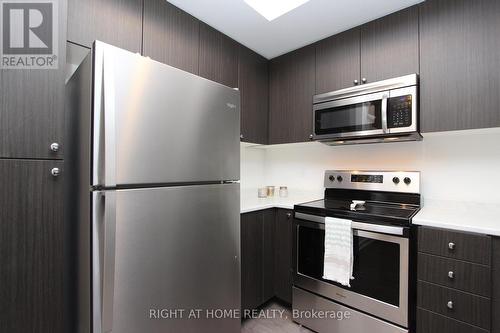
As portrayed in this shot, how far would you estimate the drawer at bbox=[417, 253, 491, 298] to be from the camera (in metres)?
1.16

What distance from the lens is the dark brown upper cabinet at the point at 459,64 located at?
4.50 feet

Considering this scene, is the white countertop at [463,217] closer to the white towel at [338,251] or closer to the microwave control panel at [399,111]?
the white towel at [338,251]

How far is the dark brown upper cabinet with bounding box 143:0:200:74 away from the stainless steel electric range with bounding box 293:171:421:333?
4.50 ft

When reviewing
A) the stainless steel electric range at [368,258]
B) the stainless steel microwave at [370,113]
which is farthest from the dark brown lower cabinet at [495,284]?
the stainless steel microwave at [370,113]

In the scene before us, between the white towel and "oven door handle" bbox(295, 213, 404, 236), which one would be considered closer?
"oven door handle" bbox(295, 213, 404, 236)

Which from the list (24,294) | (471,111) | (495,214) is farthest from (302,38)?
(24,294)

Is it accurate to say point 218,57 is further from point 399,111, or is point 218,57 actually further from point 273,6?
point 399,111

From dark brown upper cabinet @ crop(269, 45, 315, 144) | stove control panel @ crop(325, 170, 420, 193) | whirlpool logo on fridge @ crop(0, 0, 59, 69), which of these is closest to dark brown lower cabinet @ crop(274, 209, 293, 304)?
stove control panel @ crop(325, 170, 420, 193)

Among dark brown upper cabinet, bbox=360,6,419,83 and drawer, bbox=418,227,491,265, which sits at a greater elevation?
dark brown upper cabinet, bbox=360,6,419,83

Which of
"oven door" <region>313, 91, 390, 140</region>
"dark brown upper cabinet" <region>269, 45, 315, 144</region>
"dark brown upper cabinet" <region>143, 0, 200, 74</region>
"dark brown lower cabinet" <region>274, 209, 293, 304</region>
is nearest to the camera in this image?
"dark brown upper cabinet" <region>143, 0, 200, 74</region>

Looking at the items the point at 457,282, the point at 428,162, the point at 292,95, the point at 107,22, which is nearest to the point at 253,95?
the point at 292,95

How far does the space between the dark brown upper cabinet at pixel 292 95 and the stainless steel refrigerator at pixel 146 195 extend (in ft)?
3.51

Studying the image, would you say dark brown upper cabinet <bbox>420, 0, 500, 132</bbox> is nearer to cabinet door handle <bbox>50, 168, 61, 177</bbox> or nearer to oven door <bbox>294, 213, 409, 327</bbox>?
oven door <bbox>294, 213, 409, 327</bbox>

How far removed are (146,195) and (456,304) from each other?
161 centimetres
